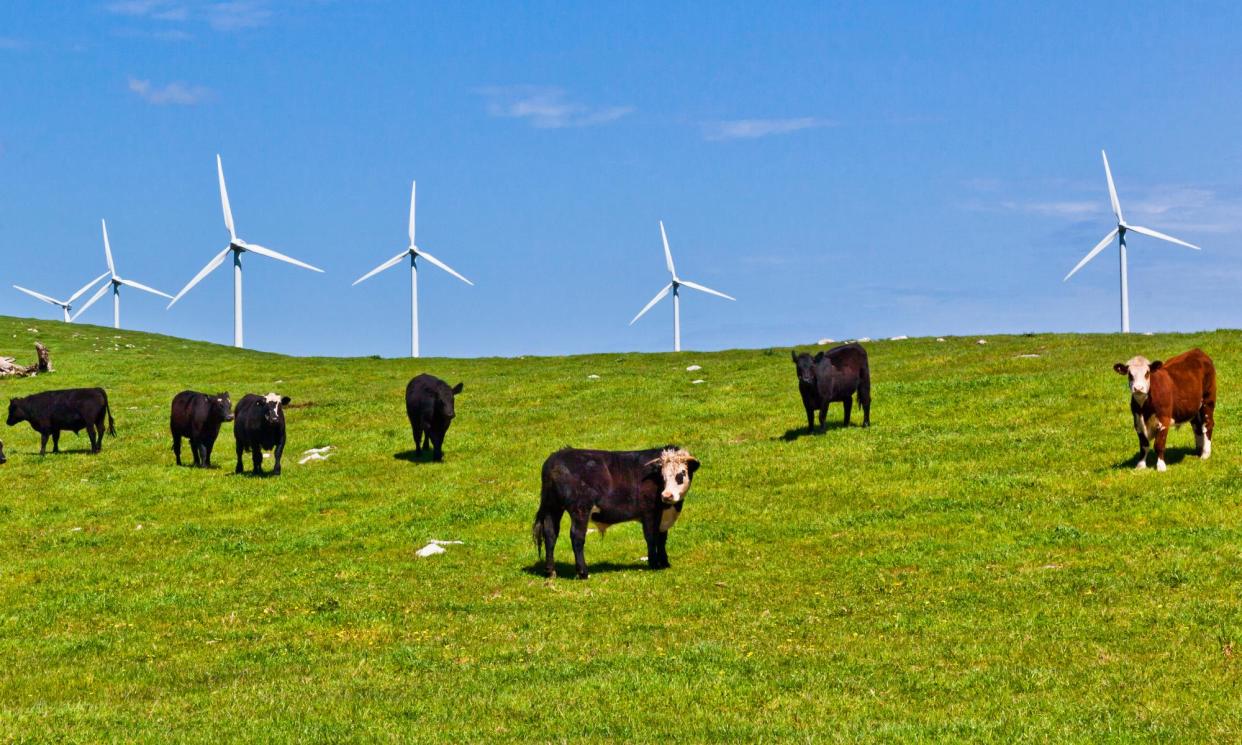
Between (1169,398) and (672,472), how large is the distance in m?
10.3

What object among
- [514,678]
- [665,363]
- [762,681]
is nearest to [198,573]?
[514,678]

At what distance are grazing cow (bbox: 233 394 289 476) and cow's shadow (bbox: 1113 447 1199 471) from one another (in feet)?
61.6

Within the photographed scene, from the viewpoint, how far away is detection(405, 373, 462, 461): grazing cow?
3003 cm

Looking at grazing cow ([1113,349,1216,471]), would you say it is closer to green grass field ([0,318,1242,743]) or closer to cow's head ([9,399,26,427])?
green grass field ([0,318,1242,743])

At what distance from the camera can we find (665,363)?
52.0 meters

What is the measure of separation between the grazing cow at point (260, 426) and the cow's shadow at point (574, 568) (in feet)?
41.1

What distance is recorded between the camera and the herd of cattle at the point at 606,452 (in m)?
17.7

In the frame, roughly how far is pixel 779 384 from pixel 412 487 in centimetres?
1632

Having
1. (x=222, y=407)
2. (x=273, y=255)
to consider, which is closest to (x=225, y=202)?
(x=273, y=255)

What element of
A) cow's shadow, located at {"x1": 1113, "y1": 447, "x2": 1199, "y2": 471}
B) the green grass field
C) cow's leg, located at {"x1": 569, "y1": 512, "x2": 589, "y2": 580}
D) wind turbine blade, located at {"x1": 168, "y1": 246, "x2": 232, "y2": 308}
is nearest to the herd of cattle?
A: cow's leg, located at {"x1": 569, "y1": 512, "x2": 589, "y2": 580}

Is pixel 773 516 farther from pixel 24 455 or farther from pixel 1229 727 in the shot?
pixel 24 455

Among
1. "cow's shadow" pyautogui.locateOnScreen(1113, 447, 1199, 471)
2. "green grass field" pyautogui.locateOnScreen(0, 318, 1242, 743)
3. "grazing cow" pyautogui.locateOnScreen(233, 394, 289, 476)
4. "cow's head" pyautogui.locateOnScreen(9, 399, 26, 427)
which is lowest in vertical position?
"green grass field" pyautogui.locateOnScreen(0, 318, 1242, 743)

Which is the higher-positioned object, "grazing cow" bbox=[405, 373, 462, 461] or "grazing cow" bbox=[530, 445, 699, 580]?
"grazing cow" bbox=[405, 373, 462, 461]

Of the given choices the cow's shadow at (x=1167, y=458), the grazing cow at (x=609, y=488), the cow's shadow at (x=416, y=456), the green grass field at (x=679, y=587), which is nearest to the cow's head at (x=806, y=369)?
the green grass field at (x=679, y=587)
